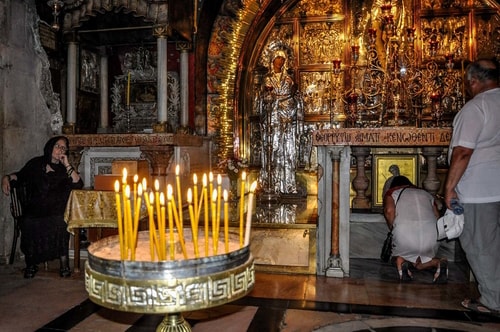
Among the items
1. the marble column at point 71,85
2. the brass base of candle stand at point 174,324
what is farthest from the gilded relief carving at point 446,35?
the brass base of candle stand at point 174,324

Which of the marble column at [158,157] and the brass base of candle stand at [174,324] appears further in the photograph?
the marble column at [158,157]

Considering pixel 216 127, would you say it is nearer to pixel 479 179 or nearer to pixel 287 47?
pixel 287 47

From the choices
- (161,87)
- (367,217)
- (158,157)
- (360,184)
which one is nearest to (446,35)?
(360,184)

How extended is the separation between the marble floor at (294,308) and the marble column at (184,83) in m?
3.85

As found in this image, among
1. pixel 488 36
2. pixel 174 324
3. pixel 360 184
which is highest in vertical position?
pixel 488 36

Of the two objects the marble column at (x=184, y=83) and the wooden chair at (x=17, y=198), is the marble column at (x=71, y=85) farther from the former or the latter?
the wooden chair at (x=17, y=198)

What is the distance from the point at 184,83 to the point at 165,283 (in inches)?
259

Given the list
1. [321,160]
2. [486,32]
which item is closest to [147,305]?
[321,160]

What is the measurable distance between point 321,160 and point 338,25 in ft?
15.1

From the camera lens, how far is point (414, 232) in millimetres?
4633

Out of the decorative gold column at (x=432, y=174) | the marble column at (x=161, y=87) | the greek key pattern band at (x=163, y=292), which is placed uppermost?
the marble column at (x=161, y=87)

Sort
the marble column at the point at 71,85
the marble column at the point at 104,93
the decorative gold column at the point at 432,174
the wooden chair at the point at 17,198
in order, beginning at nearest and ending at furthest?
the wooden chair at the point at 17,198 < the decorative gold column at the point at 432,174 < the marble column at the point at 71,85 < the marble column at the point at 104,93

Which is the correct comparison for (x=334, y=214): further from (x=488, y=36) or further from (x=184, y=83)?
(x=488, y=36)

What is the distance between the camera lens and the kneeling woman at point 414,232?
15.2ft
